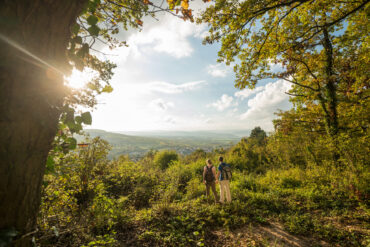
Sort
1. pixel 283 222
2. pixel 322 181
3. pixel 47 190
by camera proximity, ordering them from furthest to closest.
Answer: pixel 322 181
pixel 283 222
pixel 47 190

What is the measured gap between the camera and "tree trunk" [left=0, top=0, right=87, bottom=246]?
632mm

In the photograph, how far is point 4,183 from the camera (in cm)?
64

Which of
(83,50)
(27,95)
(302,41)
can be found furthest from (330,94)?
(27,95)

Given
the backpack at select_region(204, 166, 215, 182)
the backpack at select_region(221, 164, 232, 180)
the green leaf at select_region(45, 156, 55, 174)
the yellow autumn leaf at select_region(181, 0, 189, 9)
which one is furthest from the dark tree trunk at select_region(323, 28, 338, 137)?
the green leaf at select_region(45, 156, 55, 174)

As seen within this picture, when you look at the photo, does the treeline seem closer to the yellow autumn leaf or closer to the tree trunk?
the tree trunk

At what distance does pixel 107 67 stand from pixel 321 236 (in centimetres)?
671

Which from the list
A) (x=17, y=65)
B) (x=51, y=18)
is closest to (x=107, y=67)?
(x=51, y=18)

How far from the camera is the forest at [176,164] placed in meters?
0.70

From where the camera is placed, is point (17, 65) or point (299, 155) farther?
point (299, 155)

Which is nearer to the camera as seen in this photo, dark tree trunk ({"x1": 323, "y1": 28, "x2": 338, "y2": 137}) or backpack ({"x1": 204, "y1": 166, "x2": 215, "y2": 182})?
backpack ({"x1": 204, "y1": 166, "x2": 215, "y2": 182})

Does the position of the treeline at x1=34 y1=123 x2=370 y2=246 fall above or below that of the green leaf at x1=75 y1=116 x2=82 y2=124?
below

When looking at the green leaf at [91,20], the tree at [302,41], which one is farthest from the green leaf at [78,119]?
the tree at [302,41]

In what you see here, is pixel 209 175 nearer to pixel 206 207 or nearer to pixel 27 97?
pixel 206 207

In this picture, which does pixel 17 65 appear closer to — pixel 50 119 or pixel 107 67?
pixel 50 119
